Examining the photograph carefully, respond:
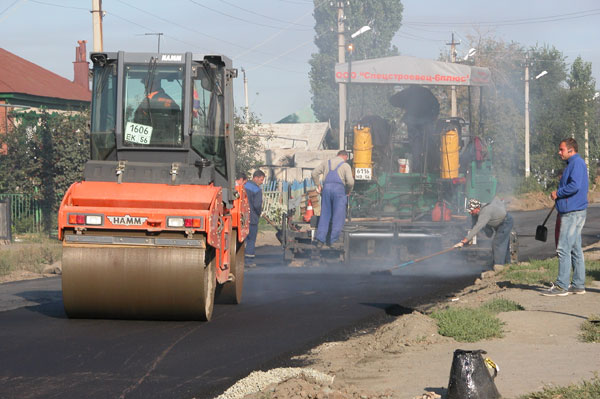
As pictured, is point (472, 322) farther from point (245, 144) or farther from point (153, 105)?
point (245, 144)

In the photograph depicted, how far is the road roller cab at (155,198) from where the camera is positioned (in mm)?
8969

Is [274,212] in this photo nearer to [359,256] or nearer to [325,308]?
[359,256]

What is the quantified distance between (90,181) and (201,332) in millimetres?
2120

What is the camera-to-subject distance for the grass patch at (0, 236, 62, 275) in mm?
16078

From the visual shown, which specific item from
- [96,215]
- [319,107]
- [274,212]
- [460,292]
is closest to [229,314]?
[96,215]

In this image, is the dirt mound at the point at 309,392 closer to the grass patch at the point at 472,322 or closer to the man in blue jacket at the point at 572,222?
the grass patch at the point at 472,322

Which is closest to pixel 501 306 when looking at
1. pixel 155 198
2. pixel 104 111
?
pixel 155 198

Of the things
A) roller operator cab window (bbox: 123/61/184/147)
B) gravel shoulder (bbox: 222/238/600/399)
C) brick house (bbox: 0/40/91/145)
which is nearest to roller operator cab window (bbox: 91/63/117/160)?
roller operator cab window (bbox: 123/61/184/147)

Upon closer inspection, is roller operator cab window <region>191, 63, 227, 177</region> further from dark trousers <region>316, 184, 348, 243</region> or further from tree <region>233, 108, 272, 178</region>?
tree <region>233, 108, 272, 178</region>

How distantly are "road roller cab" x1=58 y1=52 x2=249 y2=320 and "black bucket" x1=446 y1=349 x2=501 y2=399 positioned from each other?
388 cm

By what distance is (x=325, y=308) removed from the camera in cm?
1082

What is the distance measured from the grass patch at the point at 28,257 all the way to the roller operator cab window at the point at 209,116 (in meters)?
6.64

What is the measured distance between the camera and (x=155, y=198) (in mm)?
9078

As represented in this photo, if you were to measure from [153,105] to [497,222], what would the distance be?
20.1 feet
